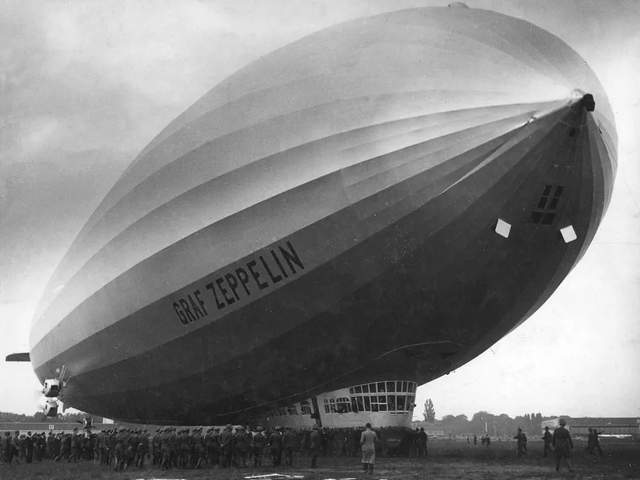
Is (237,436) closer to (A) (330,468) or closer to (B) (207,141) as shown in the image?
(A) (330,468)

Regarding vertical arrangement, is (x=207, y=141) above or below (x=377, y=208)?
above

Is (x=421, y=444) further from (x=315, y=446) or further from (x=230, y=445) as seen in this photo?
(x=230, y=445)

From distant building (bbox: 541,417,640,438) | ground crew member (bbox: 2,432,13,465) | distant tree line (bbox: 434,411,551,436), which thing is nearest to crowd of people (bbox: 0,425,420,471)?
ground crew member (bbox: 2,432,13,465)

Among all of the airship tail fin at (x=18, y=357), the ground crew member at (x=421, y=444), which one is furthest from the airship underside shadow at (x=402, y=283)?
the airship tail fin at (x=18, y=357)

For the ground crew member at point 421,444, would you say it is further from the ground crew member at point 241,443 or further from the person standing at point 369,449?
the person standing at point 369,449

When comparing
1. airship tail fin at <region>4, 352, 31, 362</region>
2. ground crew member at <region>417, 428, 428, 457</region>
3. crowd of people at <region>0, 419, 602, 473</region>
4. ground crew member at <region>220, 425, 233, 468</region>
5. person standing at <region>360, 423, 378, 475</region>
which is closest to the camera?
person standing at <region>360, 423, 378, 475</region>

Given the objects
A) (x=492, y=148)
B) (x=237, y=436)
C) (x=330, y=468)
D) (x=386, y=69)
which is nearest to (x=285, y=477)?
(x=330, y=468)

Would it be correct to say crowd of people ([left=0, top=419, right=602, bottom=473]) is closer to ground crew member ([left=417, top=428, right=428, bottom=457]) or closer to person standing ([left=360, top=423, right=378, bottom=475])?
ground crew member ([left=417, top=428, right=428, bottom=457])
